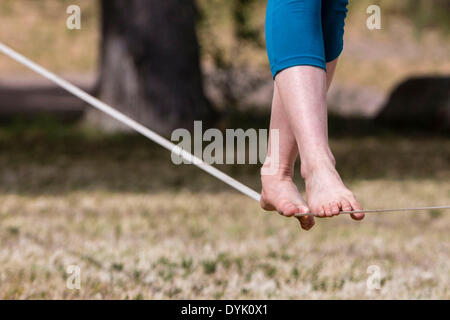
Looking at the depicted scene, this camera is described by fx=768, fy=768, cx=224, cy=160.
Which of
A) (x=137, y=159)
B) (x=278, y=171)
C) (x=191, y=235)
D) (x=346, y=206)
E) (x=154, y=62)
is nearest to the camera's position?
(x=346, y=206)

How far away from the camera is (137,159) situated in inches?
251

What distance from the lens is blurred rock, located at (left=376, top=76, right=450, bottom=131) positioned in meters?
8.98

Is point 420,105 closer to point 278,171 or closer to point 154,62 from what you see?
point 154,62

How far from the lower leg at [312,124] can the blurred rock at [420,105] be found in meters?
7.13

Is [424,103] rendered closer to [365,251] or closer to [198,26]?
[198,26]

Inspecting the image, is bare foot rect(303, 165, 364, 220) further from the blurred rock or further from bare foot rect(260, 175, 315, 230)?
the blurred rock

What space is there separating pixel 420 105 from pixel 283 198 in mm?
7574

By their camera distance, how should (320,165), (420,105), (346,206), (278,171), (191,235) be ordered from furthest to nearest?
1. (420,105)
2. (191,235)
3. (278,171)
4. (320,165)
5. (346,206)

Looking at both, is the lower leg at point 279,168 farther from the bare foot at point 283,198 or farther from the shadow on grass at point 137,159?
the shadow on grass at point 137,159

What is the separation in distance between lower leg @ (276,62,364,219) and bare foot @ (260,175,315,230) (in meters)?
0.04

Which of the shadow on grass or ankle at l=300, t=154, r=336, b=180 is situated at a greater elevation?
the shadow on grass

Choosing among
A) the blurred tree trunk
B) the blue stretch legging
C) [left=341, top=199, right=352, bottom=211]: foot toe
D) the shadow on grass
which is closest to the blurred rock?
the shadow on grass

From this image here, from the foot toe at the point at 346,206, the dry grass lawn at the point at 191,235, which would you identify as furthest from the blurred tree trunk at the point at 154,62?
the foot toe at the point at 346,206

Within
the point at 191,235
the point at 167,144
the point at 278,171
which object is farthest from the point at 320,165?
the point at 191,235
